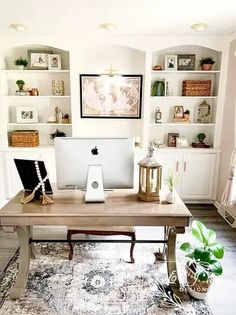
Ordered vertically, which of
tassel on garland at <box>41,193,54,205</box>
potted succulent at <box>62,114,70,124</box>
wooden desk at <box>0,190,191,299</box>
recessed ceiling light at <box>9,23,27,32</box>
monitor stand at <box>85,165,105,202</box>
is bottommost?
wooden desk at <box>0,190,191,299</box>

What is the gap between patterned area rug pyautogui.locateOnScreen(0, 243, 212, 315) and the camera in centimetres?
200

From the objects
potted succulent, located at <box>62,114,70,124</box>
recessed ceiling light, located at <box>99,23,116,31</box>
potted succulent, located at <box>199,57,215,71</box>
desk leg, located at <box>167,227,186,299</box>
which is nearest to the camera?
desk leg, located at <box>167,227,186,299</box>

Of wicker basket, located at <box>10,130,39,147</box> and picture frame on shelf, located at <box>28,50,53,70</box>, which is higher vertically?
picture frame on shelf, located at <box>28,50,53,70</box>

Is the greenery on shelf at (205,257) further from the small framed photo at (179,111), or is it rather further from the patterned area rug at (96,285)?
the small framed photo at (179,111)

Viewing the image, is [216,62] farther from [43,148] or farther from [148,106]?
[43,148]

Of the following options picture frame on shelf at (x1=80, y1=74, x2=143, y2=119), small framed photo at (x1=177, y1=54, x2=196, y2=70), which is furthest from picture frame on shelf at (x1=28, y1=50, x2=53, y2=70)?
small framed photo at (x1=177, y1=54, x2=196, y2=70)

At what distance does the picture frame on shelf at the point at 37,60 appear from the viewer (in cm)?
382

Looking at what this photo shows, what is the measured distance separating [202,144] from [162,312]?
8.61 ft

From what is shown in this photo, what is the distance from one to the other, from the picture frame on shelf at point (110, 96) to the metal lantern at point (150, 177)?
6.55ft

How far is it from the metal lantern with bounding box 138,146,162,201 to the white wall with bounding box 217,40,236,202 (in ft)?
5.68

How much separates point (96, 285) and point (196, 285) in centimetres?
83

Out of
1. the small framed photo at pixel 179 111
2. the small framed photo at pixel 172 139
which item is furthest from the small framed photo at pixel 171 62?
the small framed photo at pixel 172 139

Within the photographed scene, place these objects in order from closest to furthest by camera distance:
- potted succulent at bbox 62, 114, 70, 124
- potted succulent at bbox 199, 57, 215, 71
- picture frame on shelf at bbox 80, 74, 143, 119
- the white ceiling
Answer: the white ceiling
potted succulent at bbox 199, 57, 215, 71
picture frame on shelf at bbox 80, 74, 143, 119
potted succulent at bbox 62, 114, 70, 124

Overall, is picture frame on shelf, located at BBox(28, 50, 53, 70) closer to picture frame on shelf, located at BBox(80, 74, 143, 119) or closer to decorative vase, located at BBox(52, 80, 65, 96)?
decorative vase, located at BBox(52, 80, 65, 96)
